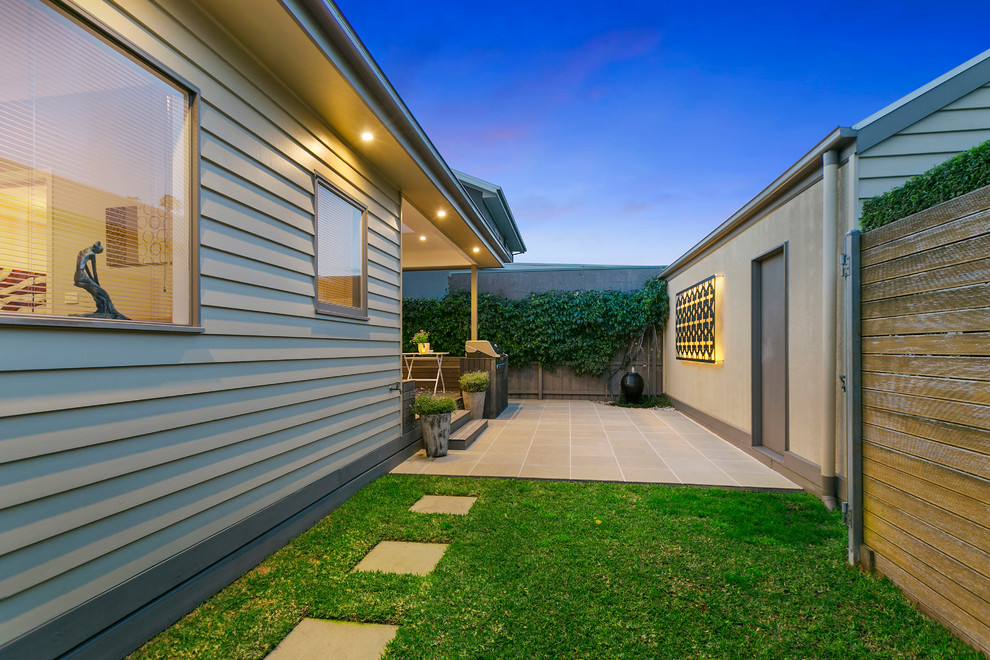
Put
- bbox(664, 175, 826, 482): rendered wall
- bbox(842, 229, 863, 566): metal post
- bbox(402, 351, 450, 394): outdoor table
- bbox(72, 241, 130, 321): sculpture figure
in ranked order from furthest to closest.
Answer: bbox(402, 351, 450, 394): outdoor table < bbox(664, 175, 826, 482): rendered wall < bbox(842, 229, 863, 566): metal post < bbox(72, 241, 130, 321): sculpture figure

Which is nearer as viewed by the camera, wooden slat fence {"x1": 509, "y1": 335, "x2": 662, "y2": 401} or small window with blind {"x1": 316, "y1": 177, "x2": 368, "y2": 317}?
small window with blind {"x1": 316, "y1": 177, "x2": 368, "y2": 317}

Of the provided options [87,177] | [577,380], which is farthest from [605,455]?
[577,380]

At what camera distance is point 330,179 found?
3400 millimetres

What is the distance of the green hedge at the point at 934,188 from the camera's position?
2.42 m

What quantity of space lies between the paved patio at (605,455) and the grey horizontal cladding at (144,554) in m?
1.75

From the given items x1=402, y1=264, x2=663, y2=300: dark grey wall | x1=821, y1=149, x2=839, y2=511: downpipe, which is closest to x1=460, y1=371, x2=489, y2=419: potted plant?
x1=402, y1=264, x2=663, y2=300: dark grey wall

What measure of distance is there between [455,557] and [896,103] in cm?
412

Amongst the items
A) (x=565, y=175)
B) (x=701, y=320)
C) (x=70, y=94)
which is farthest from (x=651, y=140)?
(x=70, y=94)

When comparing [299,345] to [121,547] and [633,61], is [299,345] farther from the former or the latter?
[633,61]

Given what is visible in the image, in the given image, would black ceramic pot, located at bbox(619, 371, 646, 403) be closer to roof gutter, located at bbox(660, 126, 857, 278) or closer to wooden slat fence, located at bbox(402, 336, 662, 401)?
wooden slat fence, located at bbox(402, 336, 662, 401)

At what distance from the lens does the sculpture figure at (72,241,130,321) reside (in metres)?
1.65

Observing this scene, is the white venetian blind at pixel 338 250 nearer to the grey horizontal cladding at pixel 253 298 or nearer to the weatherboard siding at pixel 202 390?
the weatherboard siding at pixel 202 390

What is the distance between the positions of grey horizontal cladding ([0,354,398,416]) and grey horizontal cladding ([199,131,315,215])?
947 millimetres

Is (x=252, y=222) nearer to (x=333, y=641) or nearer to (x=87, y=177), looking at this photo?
(x=87, y=177)
